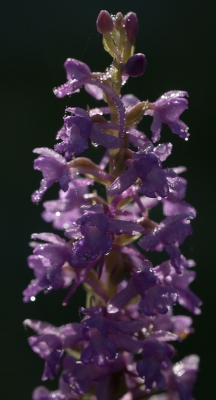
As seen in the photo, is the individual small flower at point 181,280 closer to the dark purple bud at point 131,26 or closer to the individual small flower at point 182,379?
the individual small flower at point 182,379

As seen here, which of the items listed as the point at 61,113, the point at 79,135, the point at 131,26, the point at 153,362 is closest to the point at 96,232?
the point at 79,135

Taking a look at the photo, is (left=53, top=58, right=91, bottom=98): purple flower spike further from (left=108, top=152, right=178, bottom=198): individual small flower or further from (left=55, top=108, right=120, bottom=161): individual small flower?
(left=108, top=152, right=178, bottom=198): individual small flower

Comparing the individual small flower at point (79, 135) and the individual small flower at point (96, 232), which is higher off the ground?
the individual small flower at point (79, 135)

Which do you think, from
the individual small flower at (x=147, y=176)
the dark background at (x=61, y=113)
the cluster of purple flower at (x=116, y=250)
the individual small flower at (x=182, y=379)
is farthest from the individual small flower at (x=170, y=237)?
the dark background at (x=61, y=113)

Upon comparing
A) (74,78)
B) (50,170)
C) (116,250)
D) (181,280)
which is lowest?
(181,280)

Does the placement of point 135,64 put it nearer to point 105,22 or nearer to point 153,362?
point 105,22

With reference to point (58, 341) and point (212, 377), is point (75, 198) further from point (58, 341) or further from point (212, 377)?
point (212, 377)
